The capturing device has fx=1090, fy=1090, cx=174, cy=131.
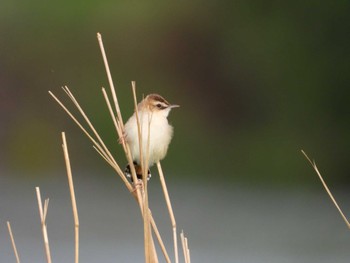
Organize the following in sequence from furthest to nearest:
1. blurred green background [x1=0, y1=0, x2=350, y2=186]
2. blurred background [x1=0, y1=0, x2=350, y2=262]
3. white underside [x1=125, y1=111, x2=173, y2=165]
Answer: blurred green background [x1=0, y1=0, x2=350, y2=186]
blurred background [x1=0, y1=0, x2=350, y2=262]
white underside [x1=125, y1=111, x2=173, y2=165]

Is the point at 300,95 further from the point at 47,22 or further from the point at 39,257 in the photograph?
the point at 39,257

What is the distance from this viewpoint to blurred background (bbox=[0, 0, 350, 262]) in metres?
13.7

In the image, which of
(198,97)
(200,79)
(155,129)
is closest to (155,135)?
(155,129)

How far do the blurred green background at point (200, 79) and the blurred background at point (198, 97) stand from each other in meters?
0.02

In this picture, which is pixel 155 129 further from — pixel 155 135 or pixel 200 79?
pixel 200 79

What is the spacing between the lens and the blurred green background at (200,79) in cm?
1409

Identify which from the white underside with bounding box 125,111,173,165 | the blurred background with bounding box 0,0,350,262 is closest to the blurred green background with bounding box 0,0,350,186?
the blurred background with bounding box 0,0,350,262

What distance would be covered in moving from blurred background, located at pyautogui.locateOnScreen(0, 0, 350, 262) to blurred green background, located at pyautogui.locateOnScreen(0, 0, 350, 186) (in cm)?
2

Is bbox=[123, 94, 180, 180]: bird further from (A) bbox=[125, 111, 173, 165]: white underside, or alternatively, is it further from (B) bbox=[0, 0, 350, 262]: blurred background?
(B) bbox=[0, 0, 350, 262]: blurred background

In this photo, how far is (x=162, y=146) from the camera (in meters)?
5.97

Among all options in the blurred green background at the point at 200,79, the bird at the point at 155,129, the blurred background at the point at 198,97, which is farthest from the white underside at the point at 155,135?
the blurred green background at the point at 200,79

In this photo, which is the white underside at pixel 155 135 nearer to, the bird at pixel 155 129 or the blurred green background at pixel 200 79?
the bird at pixel 155 129

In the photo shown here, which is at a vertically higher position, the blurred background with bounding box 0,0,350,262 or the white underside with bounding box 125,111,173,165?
the blurred background with bounding box 0,0,350,262

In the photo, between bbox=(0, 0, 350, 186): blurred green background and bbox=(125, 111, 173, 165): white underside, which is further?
bbox=(0, 0, 350, 186): blurred green background
